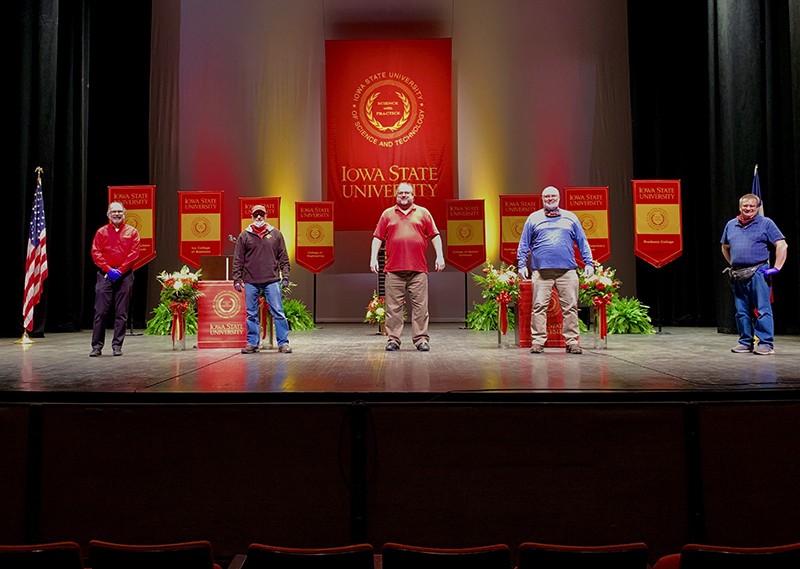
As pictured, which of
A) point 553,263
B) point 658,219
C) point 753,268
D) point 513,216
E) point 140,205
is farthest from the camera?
point 513,216

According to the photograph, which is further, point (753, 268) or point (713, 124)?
point (713, 124)

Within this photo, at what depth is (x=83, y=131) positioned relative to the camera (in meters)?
11.6

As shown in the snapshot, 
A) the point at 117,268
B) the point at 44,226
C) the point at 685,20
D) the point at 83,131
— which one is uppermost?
the point at 685,20

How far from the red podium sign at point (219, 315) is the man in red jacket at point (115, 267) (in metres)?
0.93

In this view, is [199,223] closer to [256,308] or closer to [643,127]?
[256,308]

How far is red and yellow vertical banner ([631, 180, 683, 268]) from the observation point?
9906 mm

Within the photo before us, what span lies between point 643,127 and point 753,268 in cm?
653

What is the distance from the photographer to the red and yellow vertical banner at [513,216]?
36.4 ft

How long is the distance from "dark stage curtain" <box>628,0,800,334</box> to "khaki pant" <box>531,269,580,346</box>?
412cm

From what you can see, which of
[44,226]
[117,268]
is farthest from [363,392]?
[44,226]
